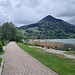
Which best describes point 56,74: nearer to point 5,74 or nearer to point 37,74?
point 37,74

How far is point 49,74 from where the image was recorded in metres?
10.1

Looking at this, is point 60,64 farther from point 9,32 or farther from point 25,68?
point 9,32

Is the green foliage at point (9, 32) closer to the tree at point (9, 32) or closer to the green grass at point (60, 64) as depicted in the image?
the tree at point (9, 32)

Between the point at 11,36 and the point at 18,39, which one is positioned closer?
the point at 18,39

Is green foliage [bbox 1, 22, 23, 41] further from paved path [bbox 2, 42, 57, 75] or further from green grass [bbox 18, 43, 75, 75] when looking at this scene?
paved path [bbox 2, 42, 57, 75]

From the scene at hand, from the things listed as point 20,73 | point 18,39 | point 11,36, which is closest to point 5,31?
point 11,36


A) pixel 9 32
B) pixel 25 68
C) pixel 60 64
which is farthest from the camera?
pixel 9 32

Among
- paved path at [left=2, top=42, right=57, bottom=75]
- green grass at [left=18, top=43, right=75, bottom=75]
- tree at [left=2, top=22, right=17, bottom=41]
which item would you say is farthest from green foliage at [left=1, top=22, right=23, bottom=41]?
paved path at [left=2, top=42, right=57, bottom=75]

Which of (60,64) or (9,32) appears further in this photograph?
(9,32)

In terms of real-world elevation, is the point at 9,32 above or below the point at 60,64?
above

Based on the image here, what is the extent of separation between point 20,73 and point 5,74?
2.57 ft

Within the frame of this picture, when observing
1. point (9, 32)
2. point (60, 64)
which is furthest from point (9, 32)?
point (60, 64)

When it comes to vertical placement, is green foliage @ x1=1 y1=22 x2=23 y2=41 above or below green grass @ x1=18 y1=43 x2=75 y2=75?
above

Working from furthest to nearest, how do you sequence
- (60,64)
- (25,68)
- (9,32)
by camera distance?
(9,32) → (60,64) → (25,68)
